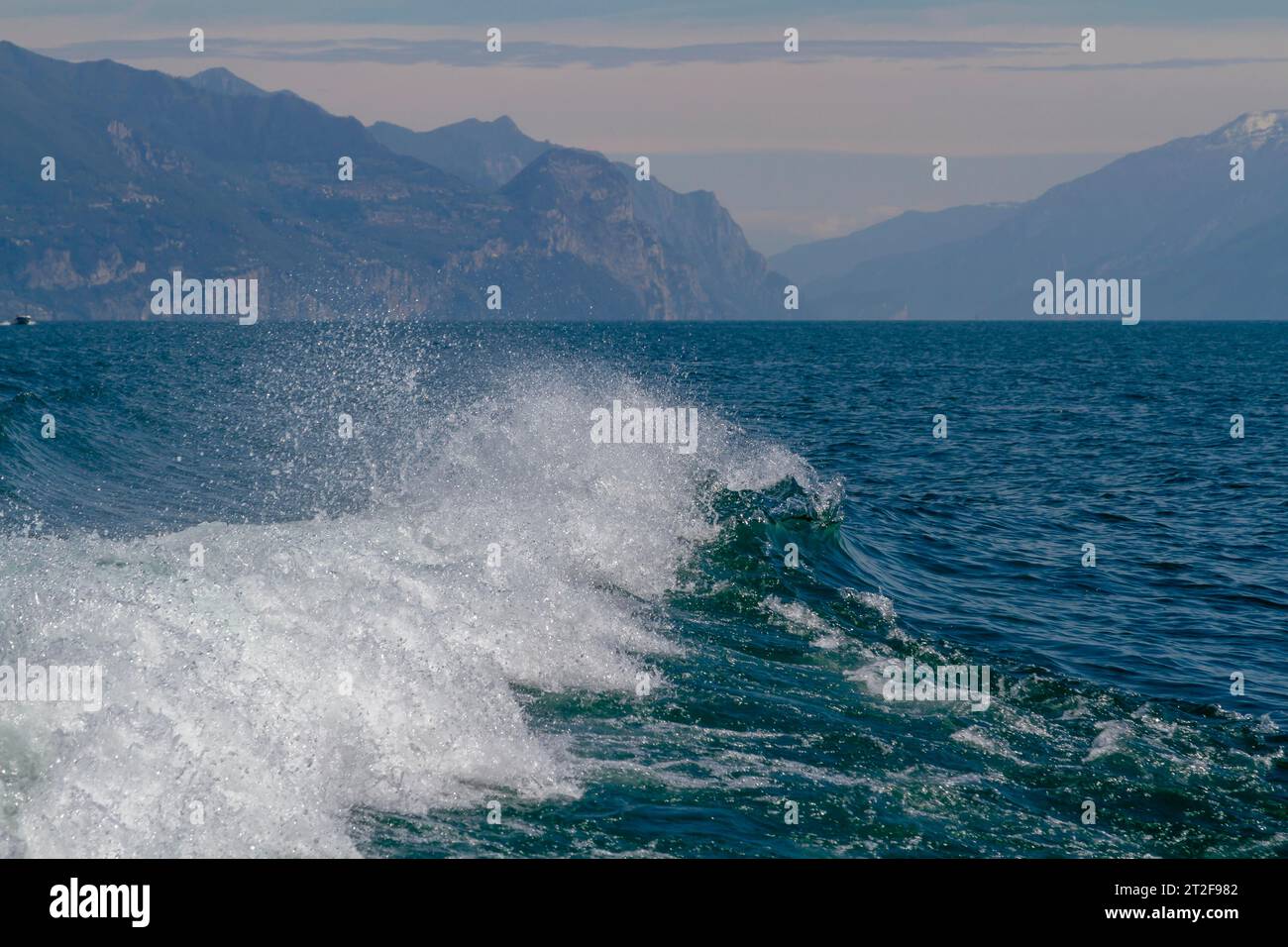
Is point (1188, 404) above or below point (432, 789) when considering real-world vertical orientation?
above

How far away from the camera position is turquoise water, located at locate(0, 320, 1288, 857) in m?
10.2

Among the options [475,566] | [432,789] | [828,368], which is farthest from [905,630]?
[828,368]

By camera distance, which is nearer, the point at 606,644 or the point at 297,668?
the point at 297,668

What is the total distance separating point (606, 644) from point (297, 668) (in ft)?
15.5

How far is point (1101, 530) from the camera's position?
27703 mm

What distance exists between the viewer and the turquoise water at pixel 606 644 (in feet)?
33.6

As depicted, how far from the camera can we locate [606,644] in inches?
620

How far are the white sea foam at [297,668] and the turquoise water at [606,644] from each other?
0.04 meters

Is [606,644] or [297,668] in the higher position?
[297,668]

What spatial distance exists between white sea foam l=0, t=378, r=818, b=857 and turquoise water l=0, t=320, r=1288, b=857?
0.13 feet

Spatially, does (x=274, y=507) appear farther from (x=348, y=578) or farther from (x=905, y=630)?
(x=905, y=630)
